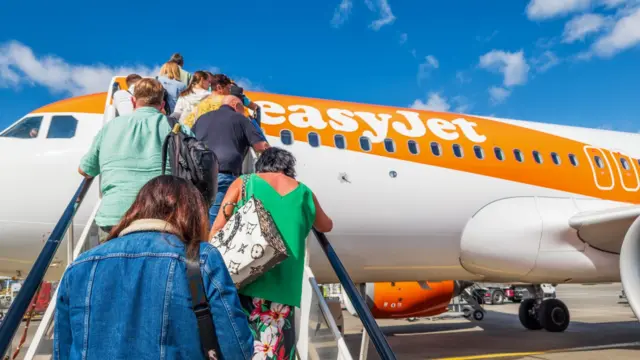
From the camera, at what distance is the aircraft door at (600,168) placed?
27.1 ft

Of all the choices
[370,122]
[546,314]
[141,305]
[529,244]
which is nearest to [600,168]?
[529,244]

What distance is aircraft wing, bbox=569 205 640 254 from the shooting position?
686 cm

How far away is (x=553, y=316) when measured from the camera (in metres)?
11.3

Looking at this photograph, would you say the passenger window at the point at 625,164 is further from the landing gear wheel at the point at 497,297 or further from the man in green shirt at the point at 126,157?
the landing gear wheel at the point at 497,297

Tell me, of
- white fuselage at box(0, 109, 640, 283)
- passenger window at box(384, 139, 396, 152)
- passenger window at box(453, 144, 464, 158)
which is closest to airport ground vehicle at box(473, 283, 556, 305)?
white fuselage at box(0, 109, 640, 283)

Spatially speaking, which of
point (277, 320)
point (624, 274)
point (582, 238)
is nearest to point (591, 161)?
point (582, 238)

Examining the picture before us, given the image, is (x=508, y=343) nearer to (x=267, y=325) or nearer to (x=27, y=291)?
(x=267, y=325)

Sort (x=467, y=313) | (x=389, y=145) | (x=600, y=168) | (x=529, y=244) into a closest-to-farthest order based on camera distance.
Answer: (x=389, y=145) → (x=529, y=244) → (x=600, y=168) → (x=467, y=313)

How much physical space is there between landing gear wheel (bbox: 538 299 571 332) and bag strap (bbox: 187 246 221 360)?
450 inches

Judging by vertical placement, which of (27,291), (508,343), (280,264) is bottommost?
(27,291)

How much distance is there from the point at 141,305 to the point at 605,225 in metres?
7.09

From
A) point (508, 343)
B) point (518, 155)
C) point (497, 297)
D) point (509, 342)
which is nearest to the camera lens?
point (518, 155)

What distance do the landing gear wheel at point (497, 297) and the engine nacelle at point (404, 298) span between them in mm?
17806

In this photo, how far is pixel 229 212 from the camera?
2.69m
